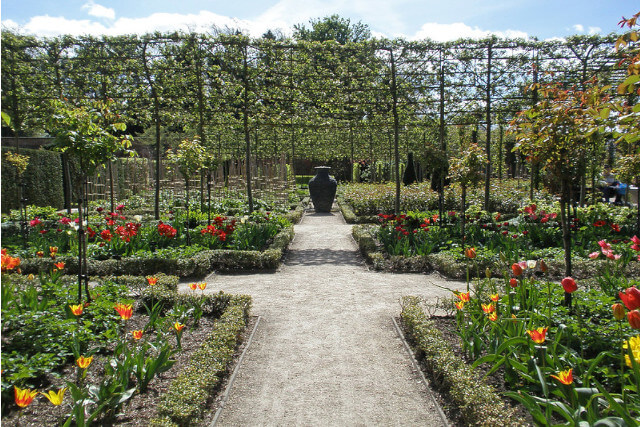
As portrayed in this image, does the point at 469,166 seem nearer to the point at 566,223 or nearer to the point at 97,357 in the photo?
the point at 566,223

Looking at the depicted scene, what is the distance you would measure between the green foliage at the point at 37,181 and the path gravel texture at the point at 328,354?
32.3ft

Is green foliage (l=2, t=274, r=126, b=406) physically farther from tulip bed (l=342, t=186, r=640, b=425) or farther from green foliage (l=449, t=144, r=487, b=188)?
green foliage (l=449, t=144, r=487, b=188)

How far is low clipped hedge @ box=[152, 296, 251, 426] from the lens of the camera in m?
2.77

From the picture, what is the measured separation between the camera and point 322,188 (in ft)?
50.4

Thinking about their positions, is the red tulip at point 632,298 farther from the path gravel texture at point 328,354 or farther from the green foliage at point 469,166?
the green foliage at point 469,166

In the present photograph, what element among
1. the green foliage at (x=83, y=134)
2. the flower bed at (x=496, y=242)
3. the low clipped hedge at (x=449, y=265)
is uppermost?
the green foliage at (x=83, y=134)

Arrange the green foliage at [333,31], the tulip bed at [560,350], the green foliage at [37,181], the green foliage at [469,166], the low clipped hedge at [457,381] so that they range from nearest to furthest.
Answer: the tulip bed at [560,350] < the low clipped hedge at [457,381] < the green foliage at [469,166] < the green foliage at [37,181] < the green foliage at [333,31]

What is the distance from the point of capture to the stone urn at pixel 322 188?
50.1 feet

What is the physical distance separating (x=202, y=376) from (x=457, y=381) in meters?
1.76

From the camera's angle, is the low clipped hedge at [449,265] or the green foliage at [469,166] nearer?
the low clipped hedge at [449,265]

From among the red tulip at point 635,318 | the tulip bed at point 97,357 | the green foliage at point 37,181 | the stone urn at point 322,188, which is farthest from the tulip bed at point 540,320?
the green foliage at point 37,181

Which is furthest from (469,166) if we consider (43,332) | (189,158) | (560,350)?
(43,332)

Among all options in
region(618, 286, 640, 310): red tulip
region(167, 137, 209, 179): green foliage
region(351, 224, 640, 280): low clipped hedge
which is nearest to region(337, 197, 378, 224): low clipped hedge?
region(351, 224, 640, 280): low clipped hedge

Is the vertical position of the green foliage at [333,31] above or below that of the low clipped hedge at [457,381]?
above
